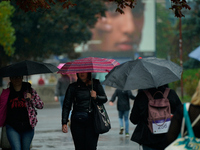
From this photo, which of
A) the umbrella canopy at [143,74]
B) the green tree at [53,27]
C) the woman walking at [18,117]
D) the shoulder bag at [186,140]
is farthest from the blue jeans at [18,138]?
the green tree at [53,27]

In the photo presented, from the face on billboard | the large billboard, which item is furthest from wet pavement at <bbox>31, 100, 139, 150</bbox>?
the face on billboard

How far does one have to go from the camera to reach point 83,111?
6.88 meters

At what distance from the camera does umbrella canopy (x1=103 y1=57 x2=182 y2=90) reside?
19.0ft

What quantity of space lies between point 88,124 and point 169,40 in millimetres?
102309

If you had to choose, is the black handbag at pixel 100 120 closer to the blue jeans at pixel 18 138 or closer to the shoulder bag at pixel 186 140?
the blue jeans at pixel 18 138

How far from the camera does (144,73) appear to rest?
19.4ft

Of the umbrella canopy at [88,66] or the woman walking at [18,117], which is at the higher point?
the umbrella canopy at [88,66]

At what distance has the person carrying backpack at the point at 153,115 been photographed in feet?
18.8

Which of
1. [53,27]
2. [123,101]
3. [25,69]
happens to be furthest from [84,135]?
[53,27]

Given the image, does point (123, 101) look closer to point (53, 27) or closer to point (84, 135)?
point (84, 135)

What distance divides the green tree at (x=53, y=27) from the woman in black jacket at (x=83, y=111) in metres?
22.1

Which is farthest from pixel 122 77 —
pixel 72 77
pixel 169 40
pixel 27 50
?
pixel 169 40

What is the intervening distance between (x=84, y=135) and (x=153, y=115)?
1473 mm

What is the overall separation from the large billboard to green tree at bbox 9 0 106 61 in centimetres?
5807
